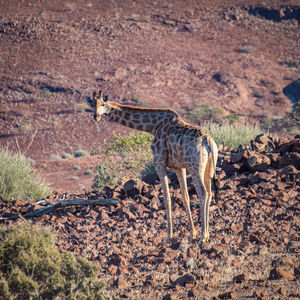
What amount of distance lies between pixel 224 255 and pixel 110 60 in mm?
33203

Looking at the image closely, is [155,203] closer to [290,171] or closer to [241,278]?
[290,171]

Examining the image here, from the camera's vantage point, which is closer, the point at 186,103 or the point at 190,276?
the point at 190,276

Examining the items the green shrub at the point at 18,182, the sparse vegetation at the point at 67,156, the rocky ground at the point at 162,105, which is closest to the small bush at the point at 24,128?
the rocky ground at the point at 162,105

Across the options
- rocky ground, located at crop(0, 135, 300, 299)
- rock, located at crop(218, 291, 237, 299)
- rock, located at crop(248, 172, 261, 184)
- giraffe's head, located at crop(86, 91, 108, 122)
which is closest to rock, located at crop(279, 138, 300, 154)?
rocky ground, located at crop(0, 135, 300, 299)

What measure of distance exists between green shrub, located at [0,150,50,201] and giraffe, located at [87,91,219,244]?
4858 millimetres

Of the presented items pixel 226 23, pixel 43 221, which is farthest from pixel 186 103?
pixel 43 221

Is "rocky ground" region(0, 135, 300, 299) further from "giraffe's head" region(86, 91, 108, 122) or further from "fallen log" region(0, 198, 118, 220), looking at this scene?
"giraffe's head" region(86, 91, 108, 122)

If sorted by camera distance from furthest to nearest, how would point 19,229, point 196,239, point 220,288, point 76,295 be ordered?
point 196,239 < point 220,288 < point 19,229 < point 76,295

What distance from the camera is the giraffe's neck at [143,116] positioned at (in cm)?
834

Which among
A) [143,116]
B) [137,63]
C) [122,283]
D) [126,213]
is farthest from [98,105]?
[137,63]

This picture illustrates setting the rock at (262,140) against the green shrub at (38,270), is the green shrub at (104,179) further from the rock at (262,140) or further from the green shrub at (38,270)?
the green shrub at (38,270)

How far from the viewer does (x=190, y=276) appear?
19.9 feet

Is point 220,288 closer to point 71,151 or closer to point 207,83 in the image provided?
point 71,151

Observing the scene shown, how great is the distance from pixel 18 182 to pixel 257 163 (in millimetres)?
6801
